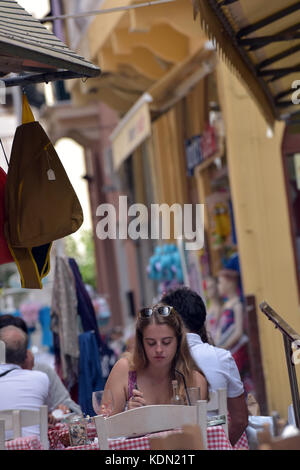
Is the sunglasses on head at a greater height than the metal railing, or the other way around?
the sunglasses on head

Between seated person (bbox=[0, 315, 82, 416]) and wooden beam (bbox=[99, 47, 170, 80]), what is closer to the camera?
seated person (bbox=[0, 315, 82, 416])

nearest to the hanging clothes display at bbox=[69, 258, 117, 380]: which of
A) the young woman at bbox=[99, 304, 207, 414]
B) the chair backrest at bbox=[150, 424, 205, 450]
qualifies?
the young woman at bbox=[99, 304, 207, 414]

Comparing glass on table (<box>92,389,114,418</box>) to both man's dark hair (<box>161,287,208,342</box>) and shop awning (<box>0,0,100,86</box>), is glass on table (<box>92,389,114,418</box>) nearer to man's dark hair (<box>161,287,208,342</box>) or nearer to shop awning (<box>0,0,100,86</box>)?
man's dark hair (<box>161,287,208,342</box>)

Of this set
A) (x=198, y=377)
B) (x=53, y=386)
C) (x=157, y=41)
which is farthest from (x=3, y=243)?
(x=157, y=41)

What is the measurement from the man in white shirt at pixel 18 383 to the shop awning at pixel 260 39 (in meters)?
2.39

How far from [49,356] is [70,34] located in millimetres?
5523

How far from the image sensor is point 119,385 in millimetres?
4984

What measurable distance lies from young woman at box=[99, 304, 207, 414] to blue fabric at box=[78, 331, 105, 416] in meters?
2.46

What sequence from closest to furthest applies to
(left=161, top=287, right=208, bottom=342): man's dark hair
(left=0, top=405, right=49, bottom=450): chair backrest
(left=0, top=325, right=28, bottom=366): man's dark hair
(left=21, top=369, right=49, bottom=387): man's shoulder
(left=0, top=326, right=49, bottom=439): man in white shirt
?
(left=0, top=405, right=49, bottom=450): chair backrest < (left=161, top=287, right=208, bottom=342): man's dark hair < (left=0, top=326, right=49, bottom=439): man in white shirt < (left=21, top=369, right=49, bottom=387): man's shoulder < (left=0, top=325, right=28, bottom=366): man's dark hair

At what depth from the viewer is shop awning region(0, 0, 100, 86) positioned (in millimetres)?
3852

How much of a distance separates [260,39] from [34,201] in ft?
7.03

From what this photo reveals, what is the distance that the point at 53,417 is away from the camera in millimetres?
6191
